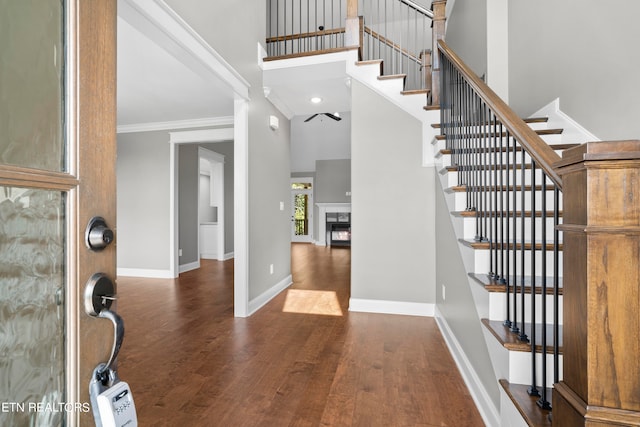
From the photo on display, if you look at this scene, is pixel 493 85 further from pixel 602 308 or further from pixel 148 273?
pixel 148 273

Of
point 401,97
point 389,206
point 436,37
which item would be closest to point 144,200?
point 389,206

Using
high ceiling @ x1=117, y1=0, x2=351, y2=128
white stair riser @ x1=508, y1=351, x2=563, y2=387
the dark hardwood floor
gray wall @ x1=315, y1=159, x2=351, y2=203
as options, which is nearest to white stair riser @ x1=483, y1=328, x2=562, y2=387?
white stair riser @ x1=508, y1=351, x2=563, y2=387

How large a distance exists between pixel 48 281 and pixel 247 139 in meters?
2.52

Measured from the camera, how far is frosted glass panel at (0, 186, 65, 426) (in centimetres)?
48

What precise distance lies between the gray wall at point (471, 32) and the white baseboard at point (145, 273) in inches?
206

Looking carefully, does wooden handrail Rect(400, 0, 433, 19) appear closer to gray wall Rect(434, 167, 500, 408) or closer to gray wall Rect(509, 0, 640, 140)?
gray wall Rect(509, 0, 640, 140)

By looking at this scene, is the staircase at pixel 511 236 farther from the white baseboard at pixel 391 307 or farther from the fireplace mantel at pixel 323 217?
the fireplace mantel at pixel 323 217

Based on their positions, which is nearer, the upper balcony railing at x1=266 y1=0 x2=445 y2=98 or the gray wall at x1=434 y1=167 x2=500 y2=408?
the gray wall at x1=434 y1=167 x2=500 y2=408

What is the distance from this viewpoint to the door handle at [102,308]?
549 mm

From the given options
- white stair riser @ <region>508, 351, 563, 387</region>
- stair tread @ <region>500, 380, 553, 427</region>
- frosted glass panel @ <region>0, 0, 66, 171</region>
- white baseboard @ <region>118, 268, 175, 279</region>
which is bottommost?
white baseboard @ <region>118, 268, 175, 279</region>

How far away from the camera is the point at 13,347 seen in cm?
49

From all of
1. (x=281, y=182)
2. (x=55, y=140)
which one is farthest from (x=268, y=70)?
(x=55, y=140)

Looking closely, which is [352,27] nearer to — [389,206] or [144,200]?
[389,206]

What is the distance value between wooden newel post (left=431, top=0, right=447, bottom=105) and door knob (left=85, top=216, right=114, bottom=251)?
306 cm
